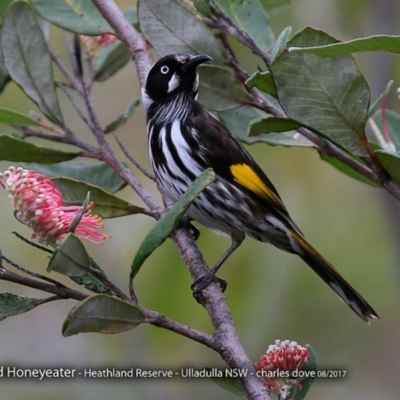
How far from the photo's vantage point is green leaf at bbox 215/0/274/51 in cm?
254

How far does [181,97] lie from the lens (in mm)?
3152

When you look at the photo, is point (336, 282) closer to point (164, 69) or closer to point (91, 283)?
point (164, 69)

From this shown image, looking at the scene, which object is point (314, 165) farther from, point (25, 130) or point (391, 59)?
point (25, 130)

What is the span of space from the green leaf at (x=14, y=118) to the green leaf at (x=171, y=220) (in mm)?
778

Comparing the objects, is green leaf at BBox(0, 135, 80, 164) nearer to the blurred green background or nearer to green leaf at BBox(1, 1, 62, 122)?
green leaf at BBox(1, 1, 62, 122)

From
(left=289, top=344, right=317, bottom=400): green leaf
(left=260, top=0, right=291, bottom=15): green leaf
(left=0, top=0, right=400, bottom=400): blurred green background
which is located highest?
(left=260, top=0, right=291, bottom=15): green leaf

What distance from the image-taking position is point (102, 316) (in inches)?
61.1

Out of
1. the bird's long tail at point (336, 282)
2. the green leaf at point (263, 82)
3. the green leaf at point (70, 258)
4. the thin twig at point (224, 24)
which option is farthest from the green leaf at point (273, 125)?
the bird's long tail at point (336, 282)

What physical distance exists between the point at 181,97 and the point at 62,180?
1.09 metres

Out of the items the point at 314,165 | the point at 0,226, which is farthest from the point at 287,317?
the point at 0,226

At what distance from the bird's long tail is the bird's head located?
72 centimetres

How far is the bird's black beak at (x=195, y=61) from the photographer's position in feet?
8.08

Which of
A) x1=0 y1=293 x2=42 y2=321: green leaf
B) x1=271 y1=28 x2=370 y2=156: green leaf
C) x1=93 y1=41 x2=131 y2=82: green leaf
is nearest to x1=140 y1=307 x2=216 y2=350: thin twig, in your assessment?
x1=0 y1=293 x2=42 y2=321: green leaf

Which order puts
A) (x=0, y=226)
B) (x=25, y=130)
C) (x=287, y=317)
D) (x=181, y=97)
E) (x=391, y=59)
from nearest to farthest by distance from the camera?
(x=25, y=130)
(x=181, y=97)
(x=391, y=59)
(x=287, y=317)
(x=0, y=226)
